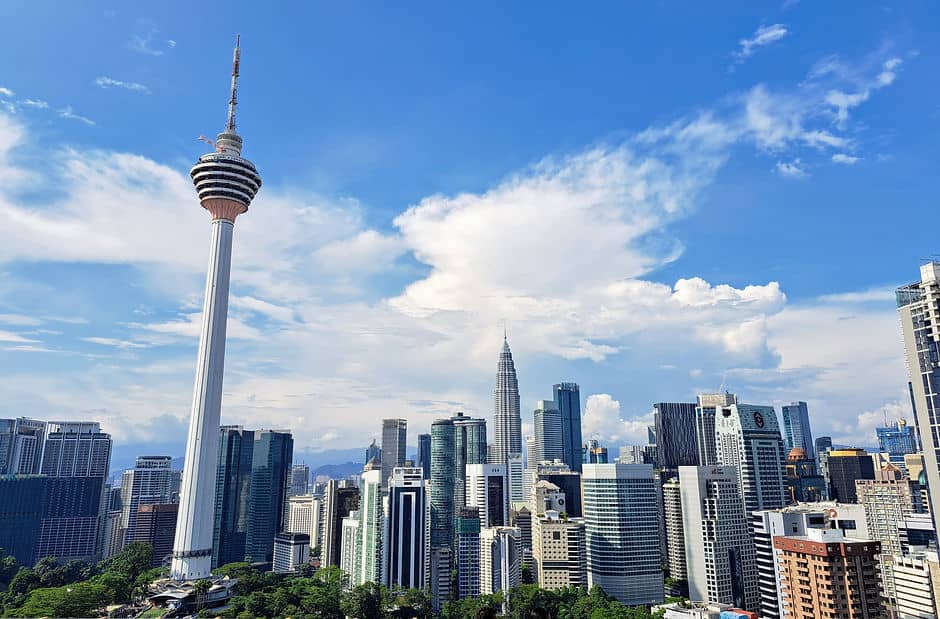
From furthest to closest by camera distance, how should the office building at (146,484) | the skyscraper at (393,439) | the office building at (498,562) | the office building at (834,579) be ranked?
1. the skyscraper at (393,439)
2. the office building at (146,484)
3. the office building at (498,562)
4. the office building at (834,579)

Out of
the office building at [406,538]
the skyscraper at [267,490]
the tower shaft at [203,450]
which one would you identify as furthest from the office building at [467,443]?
the tower shaft at [203,450]

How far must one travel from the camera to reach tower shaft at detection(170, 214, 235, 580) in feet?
151

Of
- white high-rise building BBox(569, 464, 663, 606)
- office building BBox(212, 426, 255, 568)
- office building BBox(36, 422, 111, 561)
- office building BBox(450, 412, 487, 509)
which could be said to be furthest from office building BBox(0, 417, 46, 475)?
white high-rise building BBox(569, 464, 663, 606)

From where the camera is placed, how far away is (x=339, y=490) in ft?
253

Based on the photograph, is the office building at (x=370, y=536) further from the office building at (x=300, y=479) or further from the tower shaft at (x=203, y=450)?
the office building at (x=300, y=479)

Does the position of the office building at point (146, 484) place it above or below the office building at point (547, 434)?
below

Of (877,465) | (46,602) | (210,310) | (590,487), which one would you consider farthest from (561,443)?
(46,602)

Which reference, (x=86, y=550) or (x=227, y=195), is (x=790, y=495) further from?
(x=86, y=550)

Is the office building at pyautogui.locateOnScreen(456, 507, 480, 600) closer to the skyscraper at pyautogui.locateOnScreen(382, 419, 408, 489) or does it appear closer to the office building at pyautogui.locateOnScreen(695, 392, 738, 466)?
the office building at pyautogui.locateOnScreen(695, 392, 738, 466)

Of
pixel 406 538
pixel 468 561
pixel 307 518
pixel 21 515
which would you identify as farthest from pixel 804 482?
pixel 21 515

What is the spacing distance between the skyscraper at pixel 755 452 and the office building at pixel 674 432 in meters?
46.0

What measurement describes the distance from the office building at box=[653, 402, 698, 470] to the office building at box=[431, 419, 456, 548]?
1554 inches

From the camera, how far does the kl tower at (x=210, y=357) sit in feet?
153

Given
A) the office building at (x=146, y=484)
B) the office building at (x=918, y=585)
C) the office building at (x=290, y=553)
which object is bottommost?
the office building at (x=290, y=553)
